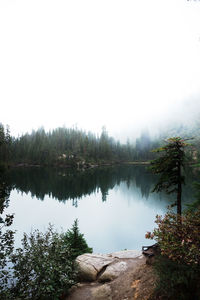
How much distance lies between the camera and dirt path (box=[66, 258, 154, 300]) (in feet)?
21.2

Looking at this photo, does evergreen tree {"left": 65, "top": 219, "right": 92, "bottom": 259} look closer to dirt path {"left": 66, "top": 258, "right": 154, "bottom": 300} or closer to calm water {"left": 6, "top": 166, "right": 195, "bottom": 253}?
dirt path {"left": 66, "top": 258, "right": 154, "bottom": 300}

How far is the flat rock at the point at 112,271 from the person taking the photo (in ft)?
29.5

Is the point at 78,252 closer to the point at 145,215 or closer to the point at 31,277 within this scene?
the point at 31,277

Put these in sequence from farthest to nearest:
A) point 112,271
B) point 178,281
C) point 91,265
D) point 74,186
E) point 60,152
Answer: point 60,152 < point 74,186 < point 91,265 < point 112,271 < point 178,281

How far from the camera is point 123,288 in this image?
748cm

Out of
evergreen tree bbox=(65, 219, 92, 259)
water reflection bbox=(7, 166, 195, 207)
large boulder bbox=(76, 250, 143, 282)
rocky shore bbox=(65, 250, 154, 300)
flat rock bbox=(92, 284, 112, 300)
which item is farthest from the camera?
water reflection bbox=(7, 166, 195, 207)

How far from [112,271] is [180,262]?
6043 mm

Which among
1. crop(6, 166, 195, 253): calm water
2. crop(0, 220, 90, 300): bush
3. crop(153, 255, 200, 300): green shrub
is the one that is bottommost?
crop(6, 166, 195, 253): calm water

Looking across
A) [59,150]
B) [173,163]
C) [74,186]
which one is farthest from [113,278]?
[59,150]

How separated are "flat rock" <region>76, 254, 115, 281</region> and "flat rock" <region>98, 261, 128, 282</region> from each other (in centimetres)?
51

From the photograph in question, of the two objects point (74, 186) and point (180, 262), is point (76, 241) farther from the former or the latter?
point (74, 186)

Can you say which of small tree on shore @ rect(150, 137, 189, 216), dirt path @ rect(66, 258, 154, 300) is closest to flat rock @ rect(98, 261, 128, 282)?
dirt path @ rect(66, 258, 154, 300)

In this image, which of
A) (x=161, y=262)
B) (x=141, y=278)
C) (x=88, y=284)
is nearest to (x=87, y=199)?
(x=88, y=284)

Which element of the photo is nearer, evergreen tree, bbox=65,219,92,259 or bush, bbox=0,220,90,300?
bush, bbox=0,220,90,300
